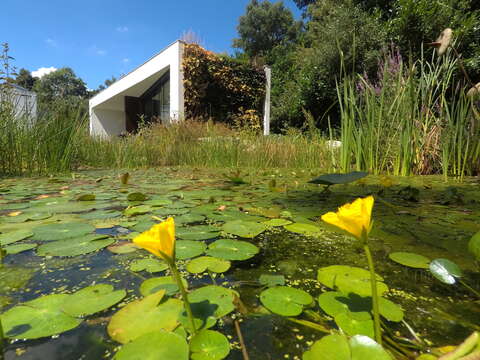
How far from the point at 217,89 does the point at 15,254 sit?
26.1ft

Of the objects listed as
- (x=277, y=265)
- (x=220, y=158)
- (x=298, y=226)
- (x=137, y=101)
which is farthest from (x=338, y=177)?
(x=137, y=101)

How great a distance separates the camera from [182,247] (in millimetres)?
703

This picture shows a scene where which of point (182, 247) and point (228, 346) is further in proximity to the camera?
point (182, 247)

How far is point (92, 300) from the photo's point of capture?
1.51 feet

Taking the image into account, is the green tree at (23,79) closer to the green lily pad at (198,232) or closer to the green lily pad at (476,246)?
the green lily pad at (198,232)

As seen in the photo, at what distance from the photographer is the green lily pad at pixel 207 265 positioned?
58 cm

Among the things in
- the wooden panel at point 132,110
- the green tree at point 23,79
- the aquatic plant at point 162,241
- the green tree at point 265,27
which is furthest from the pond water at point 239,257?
the green tree at point 265,27

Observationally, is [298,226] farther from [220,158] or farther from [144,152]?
[144,152]

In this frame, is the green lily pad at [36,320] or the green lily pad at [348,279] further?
the green lily pad at [348,279]

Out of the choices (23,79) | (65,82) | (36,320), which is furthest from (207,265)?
(65,82)

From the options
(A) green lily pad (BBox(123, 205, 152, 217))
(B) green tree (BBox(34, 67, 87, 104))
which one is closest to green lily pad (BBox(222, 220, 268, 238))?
(A) green lily pad (BBox(123, 205, 152, 217))

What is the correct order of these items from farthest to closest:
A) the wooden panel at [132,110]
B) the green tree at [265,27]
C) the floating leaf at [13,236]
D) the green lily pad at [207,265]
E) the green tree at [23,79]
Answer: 1. the green tree at [265,27]
2. the wooden panel at [132,110]
3. the green tree at [23,79]
4. the floating leaf at [13,236]
5. the green lily pad at [207,265]

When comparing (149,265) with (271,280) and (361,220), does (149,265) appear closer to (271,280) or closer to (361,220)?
(271,280)

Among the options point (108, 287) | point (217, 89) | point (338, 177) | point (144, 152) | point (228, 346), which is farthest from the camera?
point (217, 89)
